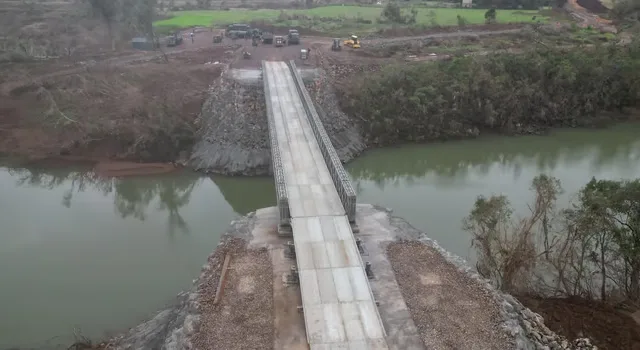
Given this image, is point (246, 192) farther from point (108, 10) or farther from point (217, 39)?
point (108, 10)

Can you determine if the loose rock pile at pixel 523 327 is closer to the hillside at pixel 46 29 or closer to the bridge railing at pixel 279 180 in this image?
the bridge railing at pixel 279 180

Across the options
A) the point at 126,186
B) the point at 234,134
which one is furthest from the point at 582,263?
the point at 126,186

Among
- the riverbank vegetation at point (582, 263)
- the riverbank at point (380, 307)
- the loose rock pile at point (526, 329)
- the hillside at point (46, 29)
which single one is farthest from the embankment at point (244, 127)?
the hillside at point (46, 29)

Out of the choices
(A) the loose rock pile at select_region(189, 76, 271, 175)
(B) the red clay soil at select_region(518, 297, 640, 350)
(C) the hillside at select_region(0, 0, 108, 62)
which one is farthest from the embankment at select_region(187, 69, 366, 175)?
(C) the hillside at select_region(0, 0, 108, 62)

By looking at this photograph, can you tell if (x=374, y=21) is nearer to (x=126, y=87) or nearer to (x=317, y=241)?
(x=126, y=87)

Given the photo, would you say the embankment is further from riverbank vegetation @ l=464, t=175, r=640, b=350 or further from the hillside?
the hillside
